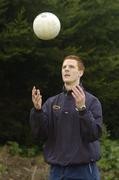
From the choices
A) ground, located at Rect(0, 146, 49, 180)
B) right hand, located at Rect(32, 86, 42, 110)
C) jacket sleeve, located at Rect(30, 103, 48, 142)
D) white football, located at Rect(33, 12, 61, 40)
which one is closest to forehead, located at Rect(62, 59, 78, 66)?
right hand, located at Rect(32, 86, 42, 110)

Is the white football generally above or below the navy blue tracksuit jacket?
above

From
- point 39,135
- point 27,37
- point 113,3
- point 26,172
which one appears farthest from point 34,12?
point 39,135

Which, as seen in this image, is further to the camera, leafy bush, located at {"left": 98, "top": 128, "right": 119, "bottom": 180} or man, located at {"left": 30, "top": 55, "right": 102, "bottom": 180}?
leafy bush, located at {"left": 98, "top": 128, "right": 119, "bottom": 180}

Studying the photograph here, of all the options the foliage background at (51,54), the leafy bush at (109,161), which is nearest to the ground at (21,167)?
the leafy bush at (109,161)

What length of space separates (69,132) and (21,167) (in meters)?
3.70

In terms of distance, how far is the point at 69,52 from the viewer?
10.1 m

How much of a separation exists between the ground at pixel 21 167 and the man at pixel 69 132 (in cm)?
287

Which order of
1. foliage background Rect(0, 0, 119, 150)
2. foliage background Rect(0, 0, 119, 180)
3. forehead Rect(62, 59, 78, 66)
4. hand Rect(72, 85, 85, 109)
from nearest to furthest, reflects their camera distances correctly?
hand Rect(72, 85, 85, 109) < forehead Rect(62, 59, 78, 66) < foliage background Rect(0, 0, 119, 180) < foliage background Rect(0, 0, 119, 150)

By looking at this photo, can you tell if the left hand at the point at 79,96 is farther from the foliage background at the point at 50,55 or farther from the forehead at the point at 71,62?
the foliage background at the point at 50,55

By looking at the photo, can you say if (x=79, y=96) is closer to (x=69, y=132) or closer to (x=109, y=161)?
(x=69, y=132)

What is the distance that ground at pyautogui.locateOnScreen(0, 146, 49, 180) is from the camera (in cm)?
859

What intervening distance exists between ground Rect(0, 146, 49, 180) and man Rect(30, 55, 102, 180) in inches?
113

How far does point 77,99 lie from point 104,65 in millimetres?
5409

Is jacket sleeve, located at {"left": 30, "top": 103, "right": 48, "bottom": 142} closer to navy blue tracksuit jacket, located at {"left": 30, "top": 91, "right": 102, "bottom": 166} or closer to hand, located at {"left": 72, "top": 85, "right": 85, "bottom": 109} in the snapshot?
navy blue tracksuit jacket, located at {"left": 30, "top": 91, "right": 102, "bottom": 166}
